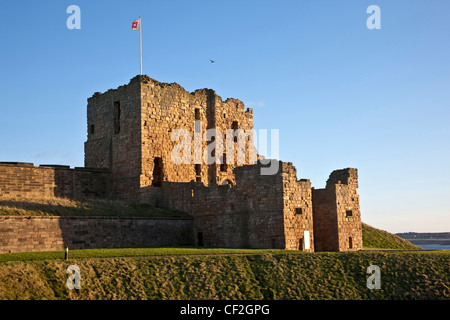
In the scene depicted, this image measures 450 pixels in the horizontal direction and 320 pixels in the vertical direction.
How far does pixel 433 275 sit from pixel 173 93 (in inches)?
953

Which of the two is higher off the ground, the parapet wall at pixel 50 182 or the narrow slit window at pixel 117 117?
the narrow slit window at pixel 117 117

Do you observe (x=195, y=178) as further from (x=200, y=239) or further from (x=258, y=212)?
(x=258, y=212)

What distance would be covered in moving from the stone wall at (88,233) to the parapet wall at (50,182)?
4.22m

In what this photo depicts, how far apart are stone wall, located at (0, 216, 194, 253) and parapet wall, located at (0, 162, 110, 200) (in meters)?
4.22

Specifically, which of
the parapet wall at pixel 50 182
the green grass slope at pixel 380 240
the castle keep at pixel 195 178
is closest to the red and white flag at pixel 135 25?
the castle keep at pixel 195 178

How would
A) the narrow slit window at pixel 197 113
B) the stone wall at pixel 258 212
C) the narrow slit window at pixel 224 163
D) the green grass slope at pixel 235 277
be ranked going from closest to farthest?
the green grass slope at pixel 235 277 < the stone wall at pixel 258 212 < the narrow slit window at pixel 197 113 < the narrow slit window at pixel 224 163

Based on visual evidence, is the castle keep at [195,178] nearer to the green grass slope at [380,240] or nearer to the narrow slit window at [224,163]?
the narrow slit window at [224,163]

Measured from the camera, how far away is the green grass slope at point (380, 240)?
43425 millimetres

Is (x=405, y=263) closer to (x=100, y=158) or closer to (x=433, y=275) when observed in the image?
(x=433, y=275)

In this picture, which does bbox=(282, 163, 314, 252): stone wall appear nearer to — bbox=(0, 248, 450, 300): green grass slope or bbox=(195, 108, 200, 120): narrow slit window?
bbox=(0, 248, 450, 300): green grass slope

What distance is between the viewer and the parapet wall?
112 feet

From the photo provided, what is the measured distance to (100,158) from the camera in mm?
42562
